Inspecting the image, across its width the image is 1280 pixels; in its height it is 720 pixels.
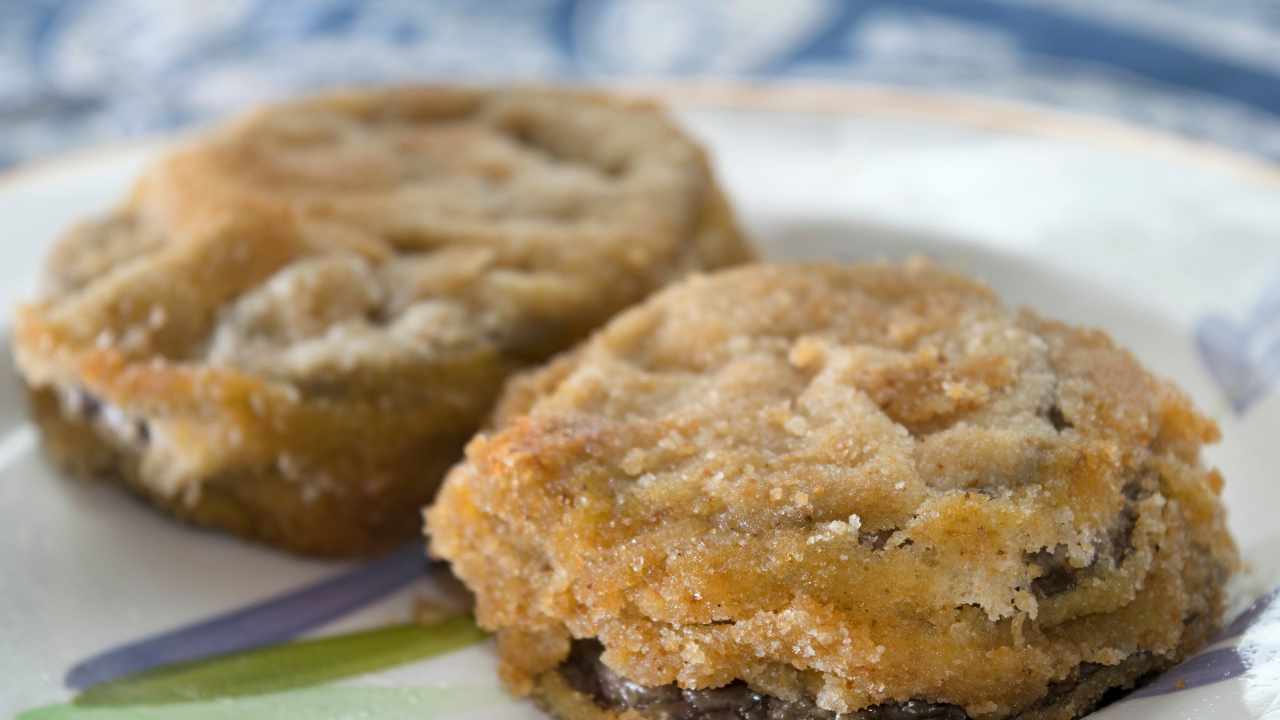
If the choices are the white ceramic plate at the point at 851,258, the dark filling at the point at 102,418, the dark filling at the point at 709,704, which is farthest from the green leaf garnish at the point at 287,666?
the dark filling at the point at 102,418

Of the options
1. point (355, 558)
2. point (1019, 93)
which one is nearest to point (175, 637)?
point (355, 558)

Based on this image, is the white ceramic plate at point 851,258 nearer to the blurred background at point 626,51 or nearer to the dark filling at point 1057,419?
the dark filling at point 1057,419

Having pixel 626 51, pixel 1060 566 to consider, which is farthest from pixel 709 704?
pixel 626 51

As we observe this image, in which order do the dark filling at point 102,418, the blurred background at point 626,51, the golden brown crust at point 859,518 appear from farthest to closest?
the blurred background at point 626,51 < the dark filling at point 102,418 < the golden brown crust at point 859,518

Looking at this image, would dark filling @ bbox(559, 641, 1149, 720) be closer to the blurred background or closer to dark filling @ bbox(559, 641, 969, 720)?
dark filling @ bbox(559, 641, 969, 720)

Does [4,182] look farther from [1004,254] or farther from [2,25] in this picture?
[1004,254]

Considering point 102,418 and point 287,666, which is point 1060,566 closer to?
point 287,666
